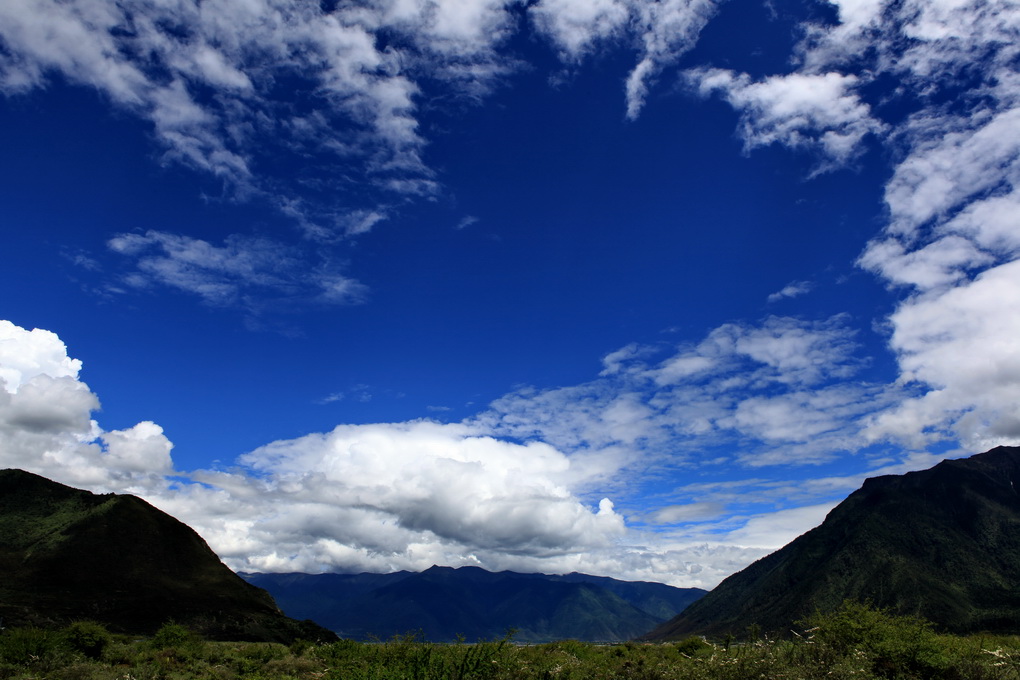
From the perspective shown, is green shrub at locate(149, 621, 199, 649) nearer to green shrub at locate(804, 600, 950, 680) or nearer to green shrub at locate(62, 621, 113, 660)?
green shrub at locate(62, 621, 113, 660)

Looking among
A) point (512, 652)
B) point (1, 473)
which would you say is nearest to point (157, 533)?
point (1, 473)

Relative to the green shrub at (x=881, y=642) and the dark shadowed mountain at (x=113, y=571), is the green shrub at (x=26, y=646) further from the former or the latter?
the dark shadowed mountain at (x=113, y=571)

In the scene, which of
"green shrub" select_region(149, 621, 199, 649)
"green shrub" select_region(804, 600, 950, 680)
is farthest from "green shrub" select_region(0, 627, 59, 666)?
"green shrub" select_region(804, 600, 950, 680)

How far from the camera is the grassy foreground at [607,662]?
1697 centimetres

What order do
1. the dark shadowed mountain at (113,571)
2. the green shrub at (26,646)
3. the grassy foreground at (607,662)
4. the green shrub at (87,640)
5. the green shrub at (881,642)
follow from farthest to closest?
the dark shadowed mountain at (113,571), the green shrub at (87,640), the green shrub at (26,646), the green shrub at (881,642), the grassy foreground at (607,662)

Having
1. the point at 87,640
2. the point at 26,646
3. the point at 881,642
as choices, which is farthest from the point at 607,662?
the point at 87,640

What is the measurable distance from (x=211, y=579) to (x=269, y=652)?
121 metres

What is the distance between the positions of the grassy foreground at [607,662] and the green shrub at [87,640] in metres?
0.07

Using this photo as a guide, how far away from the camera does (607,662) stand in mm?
23594

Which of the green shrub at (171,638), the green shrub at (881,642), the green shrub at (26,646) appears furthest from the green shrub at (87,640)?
the green shrub at (881,642)

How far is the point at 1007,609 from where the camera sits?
543 ft

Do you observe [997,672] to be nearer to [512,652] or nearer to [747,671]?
[747,671]

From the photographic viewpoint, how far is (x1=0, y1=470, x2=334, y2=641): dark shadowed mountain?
106688mm

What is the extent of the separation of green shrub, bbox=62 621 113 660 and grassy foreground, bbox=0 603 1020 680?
7 centimetres
